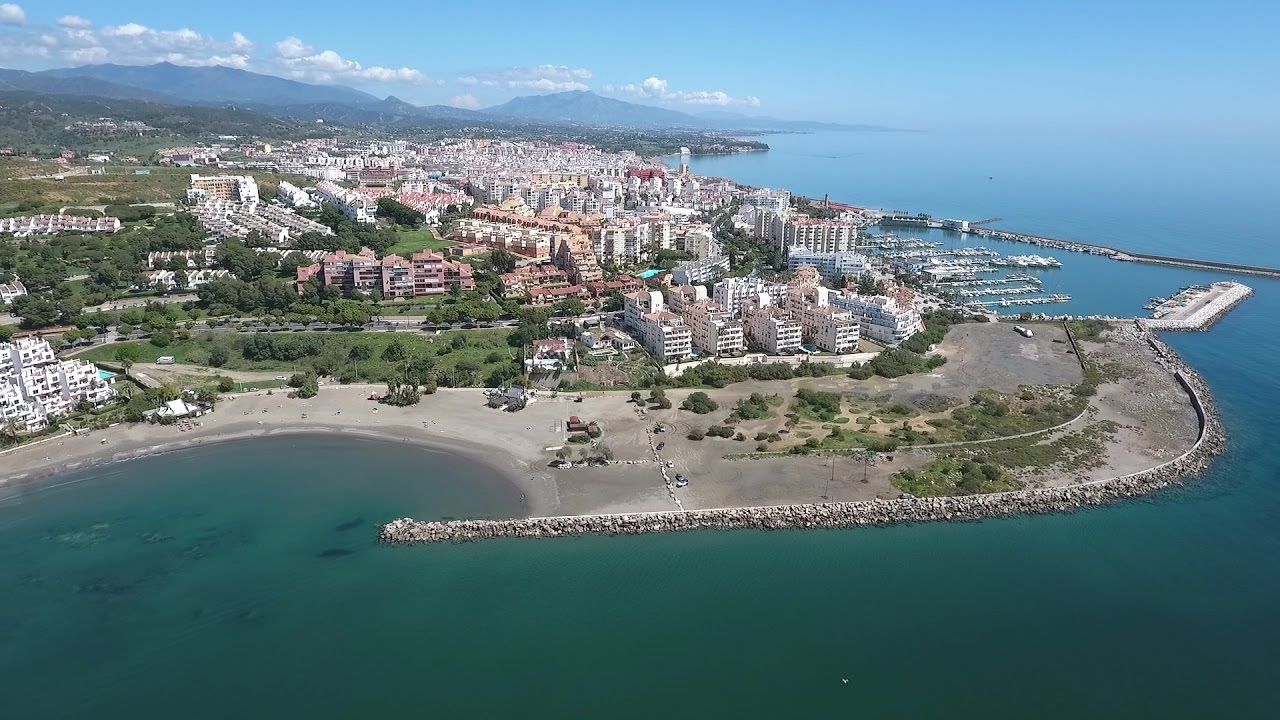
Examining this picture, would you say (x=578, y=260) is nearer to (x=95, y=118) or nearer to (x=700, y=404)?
(x=700, y=404)

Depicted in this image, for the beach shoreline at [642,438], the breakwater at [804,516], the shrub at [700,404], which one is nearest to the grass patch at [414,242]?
the beach shoreline at [642,438]

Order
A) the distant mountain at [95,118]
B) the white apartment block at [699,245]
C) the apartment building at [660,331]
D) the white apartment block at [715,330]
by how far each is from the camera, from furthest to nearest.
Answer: the distant mountain at [95,118], the white apartment block at [699,245], the white apartment block at [715,330], the apartment building at [660,331]

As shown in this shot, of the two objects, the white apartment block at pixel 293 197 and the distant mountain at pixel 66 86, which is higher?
the distant mountain at pixel 66 86

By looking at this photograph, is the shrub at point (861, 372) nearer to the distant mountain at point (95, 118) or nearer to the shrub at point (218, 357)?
the shrub at point (218, 357)

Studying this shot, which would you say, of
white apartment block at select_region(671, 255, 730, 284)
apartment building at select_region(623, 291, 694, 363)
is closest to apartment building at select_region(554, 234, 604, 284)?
white apartment block at select_region(671, 255, 730, 284)

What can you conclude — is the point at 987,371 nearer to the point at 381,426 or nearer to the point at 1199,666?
the point at 1199,666

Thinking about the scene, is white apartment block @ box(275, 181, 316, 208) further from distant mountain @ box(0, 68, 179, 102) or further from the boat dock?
distant mountain @ box(0, 68, 179, 102)

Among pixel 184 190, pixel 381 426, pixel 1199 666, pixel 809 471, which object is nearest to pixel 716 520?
pixel 809 471

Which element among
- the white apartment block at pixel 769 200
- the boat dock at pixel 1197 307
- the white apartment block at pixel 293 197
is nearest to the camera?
the boat dock at pixel 1197 307
